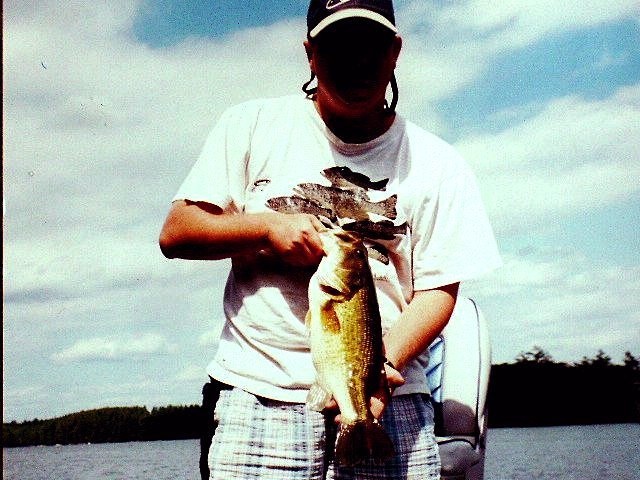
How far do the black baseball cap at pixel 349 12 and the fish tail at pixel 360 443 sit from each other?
159cm

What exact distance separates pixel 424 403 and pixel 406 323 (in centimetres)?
38

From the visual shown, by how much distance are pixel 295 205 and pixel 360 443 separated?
0.98 metres

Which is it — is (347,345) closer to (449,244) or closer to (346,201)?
(346,201)

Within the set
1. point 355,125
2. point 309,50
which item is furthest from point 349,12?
point 355,125

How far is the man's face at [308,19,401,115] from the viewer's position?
3.52 metres

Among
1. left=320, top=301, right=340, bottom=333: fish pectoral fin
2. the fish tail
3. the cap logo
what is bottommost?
the fish tail

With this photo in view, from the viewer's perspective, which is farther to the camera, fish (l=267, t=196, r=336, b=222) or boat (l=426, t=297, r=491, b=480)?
boat (l=426, t=297, r=491, b=480)

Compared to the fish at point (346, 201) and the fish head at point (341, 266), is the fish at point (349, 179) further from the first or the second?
the fish head at point (341, 266)

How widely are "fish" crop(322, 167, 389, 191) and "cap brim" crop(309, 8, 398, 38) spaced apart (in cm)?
57

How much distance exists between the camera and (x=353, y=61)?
351 centimetres

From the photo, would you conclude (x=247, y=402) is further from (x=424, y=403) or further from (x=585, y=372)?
(x=585, y=372)

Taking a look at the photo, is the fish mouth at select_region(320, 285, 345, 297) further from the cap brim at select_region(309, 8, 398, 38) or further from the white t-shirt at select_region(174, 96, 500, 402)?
the cap brim at select_region(309, 8, 398, 38)

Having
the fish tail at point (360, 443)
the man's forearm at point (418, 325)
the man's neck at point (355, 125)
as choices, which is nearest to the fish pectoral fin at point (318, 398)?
the fish tail at point (360, 443)

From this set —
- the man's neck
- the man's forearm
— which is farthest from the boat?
the man's neck
